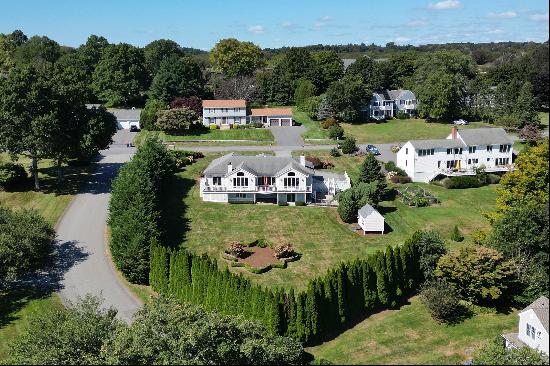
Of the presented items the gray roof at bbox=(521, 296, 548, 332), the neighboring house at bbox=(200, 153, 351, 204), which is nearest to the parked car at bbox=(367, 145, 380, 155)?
the neighboring house at bbox=(200, 153, 351, 204)

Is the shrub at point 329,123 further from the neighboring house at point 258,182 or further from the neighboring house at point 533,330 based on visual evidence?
the neighboring house at point 533,330

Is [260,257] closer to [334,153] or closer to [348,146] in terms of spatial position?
[334,153]

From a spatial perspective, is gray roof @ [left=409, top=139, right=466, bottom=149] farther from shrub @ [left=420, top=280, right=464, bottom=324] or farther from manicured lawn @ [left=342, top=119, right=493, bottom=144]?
shrub @ [left=420, top=280, right=464, bottom=324]

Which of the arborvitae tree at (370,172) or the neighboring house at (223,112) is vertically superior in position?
the neighboring house at (223,112)

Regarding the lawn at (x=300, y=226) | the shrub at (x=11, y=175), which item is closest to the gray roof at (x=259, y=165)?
the lawn at (x=300, y=226)

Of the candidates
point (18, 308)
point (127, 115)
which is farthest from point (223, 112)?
point (18, 308)

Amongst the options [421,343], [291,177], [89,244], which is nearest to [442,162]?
[291,177]
